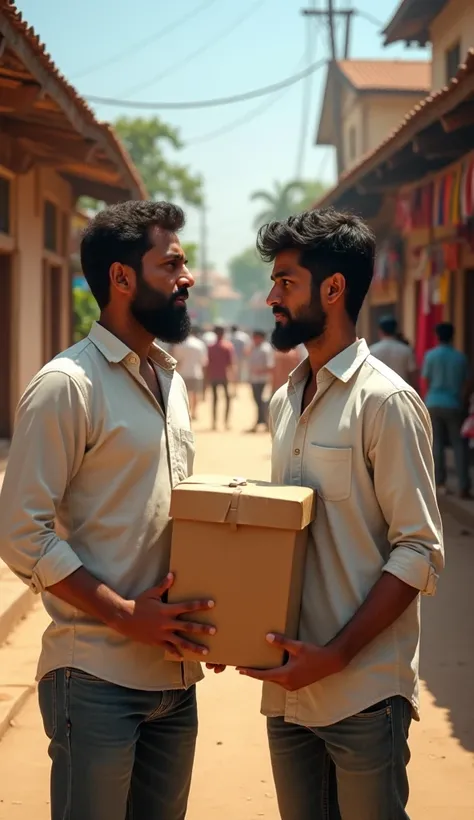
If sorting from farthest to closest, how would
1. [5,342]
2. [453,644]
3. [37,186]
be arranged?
[37,186], [5,342], [453,644]

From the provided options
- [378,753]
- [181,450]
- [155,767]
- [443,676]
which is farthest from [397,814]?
[443,676]

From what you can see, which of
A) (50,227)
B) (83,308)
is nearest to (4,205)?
(50,227)

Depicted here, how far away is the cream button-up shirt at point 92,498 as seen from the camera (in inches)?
97.2

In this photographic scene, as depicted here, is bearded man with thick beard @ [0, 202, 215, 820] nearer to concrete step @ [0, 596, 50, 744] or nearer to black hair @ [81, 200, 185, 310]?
black hair @ [81, 200, 185, 310]

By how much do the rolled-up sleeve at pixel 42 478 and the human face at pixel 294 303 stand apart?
500 millimetres

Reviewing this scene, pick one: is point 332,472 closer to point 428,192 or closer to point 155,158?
point 428,192

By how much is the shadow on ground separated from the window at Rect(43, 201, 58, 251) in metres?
9.07

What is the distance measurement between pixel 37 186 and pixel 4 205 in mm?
1581

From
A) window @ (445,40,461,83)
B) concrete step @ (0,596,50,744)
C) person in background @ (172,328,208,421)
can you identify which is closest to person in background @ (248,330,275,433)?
person in background @ (172,328,208,421)

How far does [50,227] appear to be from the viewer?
642 inches

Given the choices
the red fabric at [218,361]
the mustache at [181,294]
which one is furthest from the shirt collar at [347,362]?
the red fabric at [218,361]

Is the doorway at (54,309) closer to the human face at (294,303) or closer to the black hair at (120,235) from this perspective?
the black hair at (120,235)

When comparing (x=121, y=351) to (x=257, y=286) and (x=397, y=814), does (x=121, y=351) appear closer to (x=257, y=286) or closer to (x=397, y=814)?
(x=397, y=814)

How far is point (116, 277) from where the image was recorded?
271 cm
